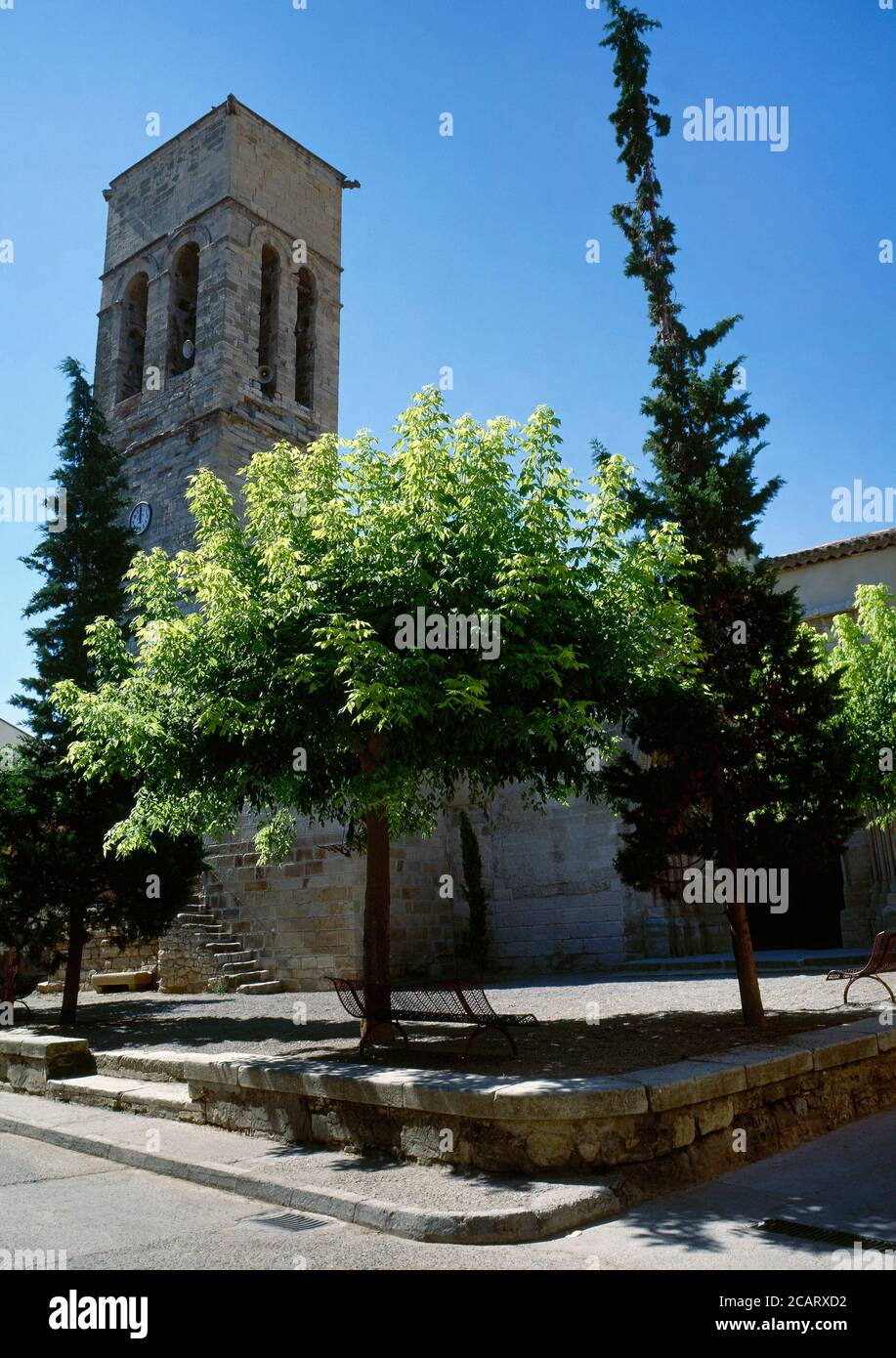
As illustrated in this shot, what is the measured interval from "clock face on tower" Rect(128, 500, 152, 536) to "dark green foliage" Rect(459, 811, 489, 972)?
1386 centimetres

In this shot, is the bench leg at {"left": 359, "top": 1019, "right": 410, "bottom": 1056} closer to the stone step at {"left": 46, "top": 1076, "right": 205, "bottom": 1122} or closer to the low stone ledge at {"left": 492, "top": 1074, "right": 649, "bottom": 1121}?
the stone step at {"left": 46, "top": 1076, "right": 205, "bottom": 1122}

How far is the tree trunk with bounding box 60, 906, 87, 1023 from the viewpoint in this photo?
41.3ft

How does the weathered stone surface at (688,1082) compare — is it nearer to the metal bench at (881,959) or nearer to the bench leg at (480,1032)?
the bench leg at (480,1032)

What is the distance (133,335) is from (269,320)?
190 inches

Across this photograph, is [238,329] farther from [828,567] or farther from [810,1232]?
[810,1232]

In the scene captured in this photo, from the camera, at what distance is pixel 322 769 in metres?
8.77

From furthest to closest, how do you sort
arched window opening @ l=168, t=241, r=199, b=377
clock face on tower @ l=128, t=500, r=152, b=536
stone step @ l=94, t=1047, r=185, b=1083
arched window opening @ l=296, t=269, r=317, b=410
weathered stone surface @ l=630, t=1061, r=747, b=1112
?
arched window opening @ l=296, t=269, r=317, b=410, arched window opening @ l=168, t=241, r=199, b=377, clock face on tower @ l=128, t=500, r=152, b=536, stone step @ l=94, t=1047, r=185, b=1083, weathered stone surface @ l=630, t=1061, r=747, b=1112

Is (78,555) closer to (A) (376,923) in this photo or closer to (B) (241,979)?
(B) (241,979)

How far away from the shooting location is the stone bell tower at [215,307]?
26.0 m

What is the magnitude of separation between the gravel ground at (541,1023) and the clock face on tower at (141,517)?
1413 cm

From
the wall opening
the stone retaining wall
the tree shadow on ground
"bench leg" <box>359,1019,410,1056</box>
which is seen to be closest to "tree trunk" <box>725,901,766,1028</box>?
the tree shadow on ground

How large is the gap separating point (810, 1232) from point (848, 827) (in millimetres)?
4318

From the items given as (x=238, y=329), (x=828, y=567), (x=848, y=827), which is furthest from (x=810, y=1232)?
(x=238, y=329)

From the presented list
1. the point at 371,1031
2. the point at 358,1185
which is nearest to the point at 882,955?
the point at 371,1031
